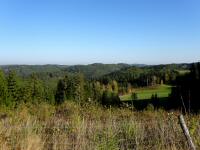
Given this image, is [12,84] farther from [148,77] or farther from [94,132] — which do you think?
[148,77]

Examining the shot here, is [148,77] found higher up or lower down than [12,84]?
lower down

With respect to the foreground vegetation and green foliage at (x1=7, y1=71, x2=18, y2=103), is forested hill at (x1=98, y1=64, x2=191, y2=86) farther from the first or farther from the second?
the foreground vegetation

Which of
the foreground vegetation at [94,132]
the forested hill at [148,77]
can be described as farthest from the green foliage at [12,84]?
→ the foreground vegetation at [94,132]

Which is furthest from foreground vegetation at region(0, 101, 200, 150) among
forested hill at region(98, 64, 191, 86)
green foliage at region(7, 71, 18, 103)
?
forested hill at region(98, 64, 191, 86)

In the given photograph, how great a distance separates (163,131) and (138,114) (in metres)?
3.66

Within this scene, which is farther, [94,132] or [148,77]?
[148,77]

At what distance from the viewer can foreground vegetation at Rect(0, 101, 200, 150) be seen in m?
6.23

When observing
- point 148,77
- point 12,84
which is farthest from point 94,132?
point 148,77

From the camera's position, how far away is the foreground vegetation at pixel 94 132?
245 inches

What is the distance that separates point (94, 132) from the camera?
741cm

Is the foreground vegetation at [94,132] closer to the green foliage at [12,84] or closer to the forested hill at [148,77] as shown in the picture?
the green foliage at [12,84]

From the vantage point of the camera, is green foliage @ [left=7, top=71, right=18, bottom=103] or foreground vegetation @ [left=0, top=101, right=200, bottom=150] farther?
green foliage @ [left=7, top=71, right=18, bottom=103]

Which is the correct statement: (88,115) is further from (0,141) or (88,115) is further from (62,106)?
(0,141)

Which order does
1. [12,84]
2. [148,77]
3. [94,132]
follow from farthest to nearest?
1. [148,77]
2. [12,84]
3. [94,132]
